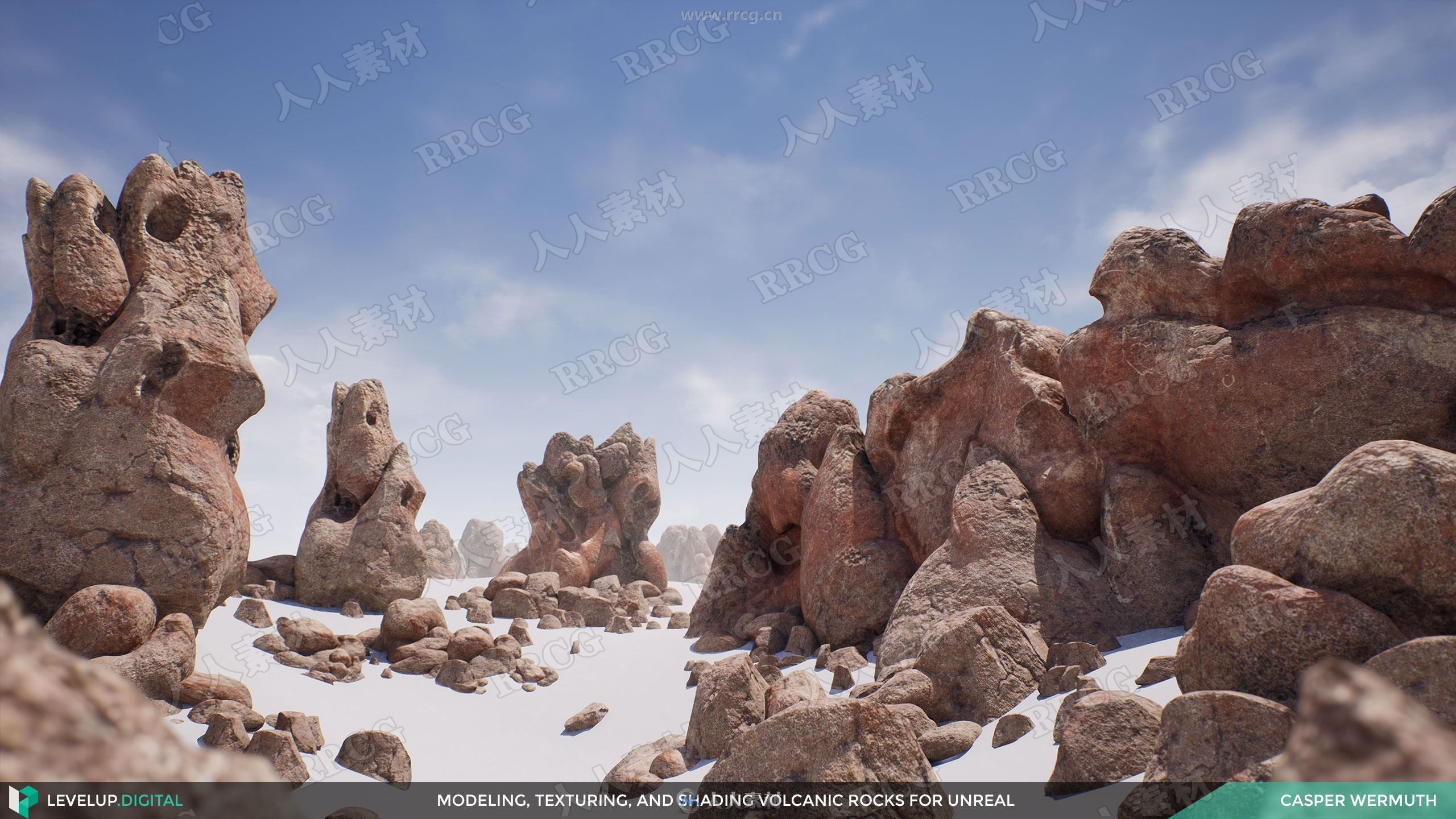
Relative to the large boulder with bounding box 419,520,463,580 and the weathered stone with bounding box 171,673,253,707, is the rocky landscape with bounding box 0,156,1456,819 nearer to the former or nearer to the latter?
the weathered stone with bounding box 171,673,253,707

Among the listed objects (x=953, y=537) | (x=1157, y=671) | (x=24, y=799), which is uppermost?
(x=24, y=799)

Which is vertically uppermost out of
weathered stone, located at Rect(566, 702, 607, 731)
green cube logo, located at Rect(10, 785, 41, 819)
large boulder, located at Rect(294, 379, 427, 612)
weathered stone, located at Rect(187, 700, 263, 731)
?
large boulder, located at Rect(294, 379, 427, 612)

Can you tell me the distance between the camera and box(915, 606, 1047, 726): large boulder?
563 cm

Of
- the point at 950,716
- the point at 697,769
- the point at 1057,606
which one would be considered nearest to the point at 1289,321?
the point at 1057,606

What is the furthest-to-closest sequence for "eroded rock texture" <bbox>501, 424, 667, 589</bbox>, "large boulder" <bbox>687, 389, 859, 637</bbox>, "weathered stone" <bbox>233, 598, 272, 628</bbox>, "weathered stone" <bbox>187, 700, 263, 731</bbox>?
"eroded rock texture" <bbox>501, 424, 667, 589</bbox> < "large boulder" <bbox>687, 389, 859, 637</bbox> < "weathered stone" <bbox>233, 598, 272, 628</bbox> < "weathered stone" <bbox>187, 700, 263, 731</bbox>

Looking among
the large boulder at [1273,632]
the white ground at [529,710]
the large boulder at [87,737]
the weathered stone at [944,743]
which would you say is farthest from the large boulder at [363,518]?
the large boulder at [87,737]

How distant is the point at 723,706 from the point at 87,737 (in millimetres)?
5144

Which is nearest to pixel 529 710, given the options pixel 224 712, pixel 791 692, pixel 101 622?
pixel 224 712

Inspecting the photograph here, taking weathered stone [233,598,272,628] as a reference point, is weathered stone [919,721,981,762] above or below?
below

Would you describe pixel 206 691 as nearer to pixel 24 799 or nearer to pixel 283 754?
pixel 283 754

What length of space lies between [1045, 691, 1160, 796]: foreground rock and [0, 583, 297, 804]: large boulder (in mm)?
3904

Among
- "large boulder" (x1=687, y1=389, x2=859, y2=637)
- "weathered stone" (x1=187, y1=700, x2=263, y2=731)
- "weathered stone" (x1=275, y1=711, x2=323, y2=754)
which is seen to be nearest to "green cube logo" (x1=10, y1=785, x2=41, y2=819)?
"weathered stone" (x1=275, y1=711, x2=323, y2=754)

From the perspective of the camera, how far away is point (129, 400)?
7.68 meters

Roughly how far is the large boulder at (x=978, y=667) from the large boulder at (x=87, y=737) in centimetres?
519
